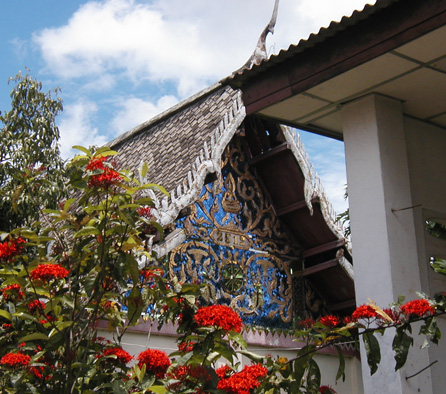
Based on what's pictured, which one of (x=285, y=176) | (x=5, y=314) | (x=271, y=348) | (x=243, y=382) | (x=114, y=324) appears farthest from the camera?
(x=285, y=176)

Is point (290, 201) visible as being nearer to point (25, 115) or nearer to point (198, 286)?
point (25, 115)

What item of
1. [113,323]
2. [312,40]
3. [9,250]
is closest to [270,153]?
[312,40]

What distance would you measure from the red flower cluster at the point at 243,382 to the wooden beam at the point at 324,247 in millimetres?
4854

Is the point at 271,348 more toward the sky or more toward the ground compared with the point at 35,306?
more toward the sky

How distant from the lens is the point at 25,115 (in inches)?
349

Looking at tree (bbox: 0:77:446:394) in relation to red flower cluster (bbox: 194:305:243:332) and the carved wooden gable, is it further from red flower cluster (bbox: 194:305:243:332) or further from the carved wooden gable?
the carved wooden gable

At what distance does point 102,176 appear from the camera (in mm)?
3426

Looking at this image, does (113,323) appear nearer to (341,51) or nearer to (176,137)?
(341,51)

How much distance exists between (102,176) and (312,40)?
2.11 meters

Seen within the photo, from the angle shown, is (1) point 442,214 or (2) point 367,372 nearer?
(2) point 367,372

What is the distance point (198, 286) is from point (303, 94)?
1996 mm

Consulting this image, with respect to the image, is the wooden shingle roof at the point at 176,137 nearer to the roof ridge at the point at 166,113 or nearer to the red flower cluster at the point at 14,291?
the roof ridge at the point at 166,113

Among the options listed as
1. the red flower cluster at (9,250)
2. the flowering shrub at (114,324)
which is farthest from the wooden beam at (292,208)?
the red flower cluster at (9,250)

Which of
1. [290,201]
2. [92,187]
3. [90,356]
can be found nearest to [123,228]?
[92,187]
